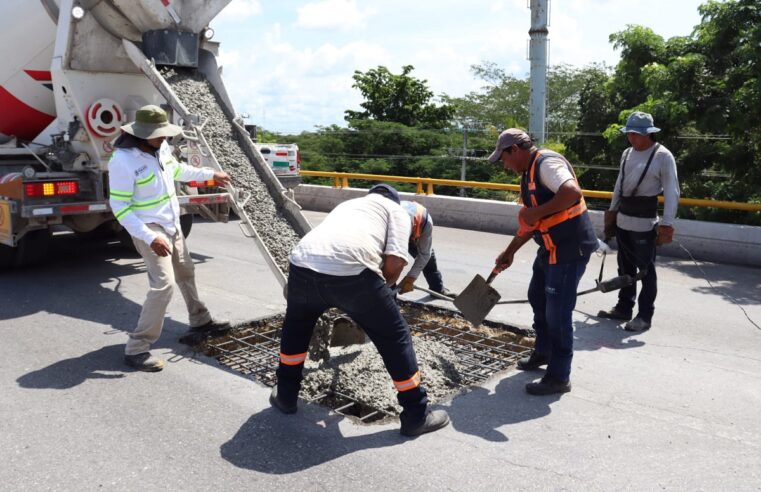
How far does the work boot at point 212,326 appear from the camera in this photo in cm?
573

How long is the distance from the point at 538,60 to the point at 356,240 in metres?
13.6

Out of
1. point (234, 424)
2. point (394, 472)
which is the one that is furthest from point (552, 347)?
point (234, 424)

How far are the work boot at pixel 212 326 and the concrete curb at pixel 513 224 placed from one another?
639 cm

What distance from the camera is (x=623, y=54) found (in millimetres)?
11352

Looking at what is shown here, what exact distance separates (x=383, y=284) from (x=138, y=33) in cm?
503

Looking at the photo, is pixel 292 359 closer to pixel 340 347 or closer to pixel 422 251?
pixel 340 347

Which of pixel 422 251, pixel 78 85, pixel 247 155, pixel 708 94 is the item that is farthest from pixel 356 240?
pixel 708 94

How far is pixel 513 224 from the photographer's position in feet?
37.3

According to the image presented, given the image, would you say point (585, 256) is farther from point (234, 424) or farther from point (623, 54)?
point (623, 54)

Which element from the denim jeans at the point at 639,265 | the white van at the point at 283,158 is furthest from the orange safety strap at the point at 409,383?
the white van at the point at 283,158

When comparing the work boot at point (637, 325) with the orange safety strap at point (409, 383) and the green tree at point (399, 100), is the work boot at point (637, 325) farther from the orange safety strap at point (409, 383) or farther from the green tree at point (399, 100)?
the green tree at point (399, 100)

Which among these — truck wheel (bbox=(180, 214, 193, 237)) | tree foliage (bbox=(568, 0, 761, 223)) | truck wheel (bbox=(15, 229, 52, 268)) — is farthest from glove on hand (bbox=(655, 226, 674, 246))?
truck wheel (bbox=(15, 229, 52, 268))

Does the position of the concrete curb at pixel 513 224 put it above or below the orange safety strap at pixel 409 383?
above

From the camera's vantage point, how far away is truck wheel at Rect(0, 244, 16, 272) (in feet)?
26.1
